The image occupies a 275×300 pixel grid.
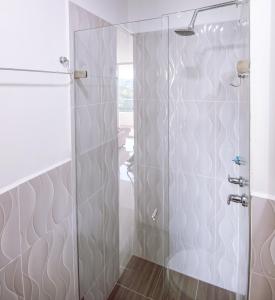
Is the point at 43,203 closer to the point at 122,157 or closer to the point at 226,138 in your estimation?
the point at 122,157

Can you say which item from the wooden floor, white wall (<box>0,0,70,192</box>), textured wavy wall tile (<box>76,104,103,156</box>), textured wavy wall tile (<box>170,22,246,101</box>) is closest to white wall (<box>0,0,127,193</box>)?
white wall (<box>0,0,70,192</box>)

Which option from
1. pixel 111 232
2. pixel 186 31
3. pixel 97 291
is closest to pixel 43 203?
pixel 111 232

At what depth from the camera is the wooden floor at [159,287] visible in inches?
70.9

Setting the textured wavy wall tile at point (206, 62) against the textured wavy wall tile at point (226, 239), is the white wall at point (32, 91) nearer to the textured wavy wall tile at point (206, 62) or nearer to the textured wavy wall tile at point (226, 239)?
the textured wavy wall tile at point (206, 62)

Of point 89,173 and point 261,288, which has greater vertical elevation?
point 89,173

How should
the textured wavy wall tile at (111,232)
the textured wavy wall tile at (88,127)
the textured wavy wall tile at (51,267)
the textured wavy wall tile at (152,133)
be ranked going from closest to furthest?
1. the textured wavy wall tile at (51,267)
2. the textured wavy wall tile at (88,127)
3. the textured wavy wall tile at (111,232)
4. the textured wavy wall tile at (152,133)

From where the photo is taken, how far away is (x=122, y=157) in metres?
1.88

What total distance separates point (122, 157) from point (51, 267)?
2.85ft

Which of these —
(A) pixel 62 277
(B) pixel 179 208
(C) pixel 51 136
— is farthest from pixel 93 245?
(C) pixel 51 136

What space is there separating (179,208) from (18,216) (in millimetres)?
1238

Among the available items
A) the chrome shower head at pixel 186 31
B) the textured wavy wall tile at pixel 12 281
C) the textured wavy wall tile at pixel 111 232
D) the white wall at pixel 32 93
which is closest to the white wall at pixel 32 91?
the white wall at pixel 32 93

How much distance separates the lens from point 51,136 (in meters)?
1.24

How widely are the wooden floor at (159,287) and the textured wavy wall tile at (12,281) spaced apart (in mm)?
938

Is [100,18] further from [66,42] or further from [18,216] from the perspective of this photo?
[18,216]
